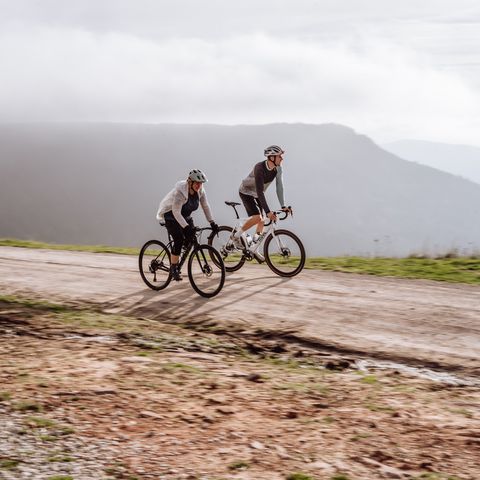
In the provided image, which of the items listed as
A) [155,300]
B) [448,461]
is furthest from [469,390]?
[155,300]

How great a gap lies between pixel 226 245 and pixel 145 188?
A: 150631 mm

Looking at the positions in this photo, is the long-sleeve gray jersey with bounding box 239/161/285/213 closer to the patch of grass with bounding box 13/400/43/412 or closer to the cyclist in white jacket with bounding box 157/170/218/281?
the cyclist in white jacket with bounding box 157/170/218/281

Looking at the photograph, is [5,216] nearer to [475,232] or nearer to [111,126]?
[111,126]

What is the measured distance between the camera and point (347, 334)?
370 inches

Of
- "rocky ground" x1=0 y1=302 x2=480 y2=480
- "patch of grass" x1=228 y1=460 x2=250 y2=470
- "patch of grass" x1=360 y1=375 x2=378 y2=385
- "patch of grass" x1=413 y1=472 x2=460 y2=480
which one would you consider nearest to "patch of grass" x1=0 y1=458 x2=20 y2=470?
"rocky ground" x1=0 y1=302 x2=480 y2=480

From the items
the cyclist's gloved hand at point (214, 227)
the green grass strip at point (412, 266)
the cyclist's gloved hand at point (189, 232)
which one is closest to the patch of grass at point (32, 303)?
the cyclist's gloved hand at point (189, 232)

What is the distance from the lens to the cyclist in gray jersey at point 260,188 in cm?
1290

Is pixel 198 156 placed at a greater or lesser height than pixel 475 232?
greater

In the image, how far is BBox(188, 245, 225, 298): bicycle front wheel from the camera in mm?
11742

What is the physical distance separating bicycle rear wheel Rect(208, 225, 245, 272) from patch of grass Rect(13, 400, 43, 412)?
23.4ft

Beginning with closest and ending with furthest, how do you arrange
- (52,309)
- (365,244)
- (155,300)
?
(52,309) < (155,300) < (365,244)

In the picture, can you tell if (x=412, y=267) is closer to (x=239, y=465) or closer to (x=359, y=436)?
(x=359, y=436)

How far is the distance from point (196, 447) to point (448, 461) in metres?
1.99

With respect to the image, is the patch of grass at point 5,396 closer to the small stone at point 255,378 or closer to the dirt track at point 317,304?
the small stone at point 255,378
